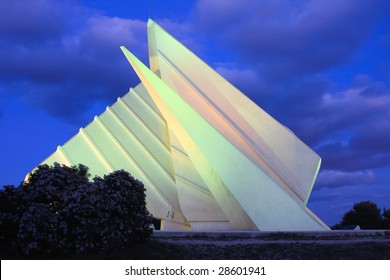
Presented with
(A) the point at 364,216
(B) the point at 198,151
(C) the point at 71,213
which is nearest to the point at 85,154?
(B) the point at 198,151

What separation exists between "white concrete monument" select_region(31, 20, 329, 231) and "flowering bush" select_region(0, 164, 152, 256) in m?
5.24

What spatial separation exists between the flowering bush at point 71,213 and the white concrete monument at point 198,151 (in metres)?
5.24

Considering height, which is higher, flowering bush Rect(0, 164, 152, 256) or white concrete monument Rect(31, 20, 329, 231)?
white concrete monument Rect(31, 20, 329, 231)

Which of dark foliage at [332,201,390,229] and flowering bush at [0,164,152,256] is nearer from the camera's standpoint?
flowering bush at [0,164,152,256]

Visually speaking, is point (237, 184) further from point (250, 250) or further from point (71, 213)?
point (71, 213)

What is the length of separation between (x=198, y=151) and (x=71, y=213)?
767cm

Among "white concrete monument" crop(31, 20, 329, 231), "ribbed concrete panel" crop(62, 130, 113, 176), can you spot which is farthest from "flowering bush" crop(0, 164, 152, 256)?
"ribbed concrete panel" crop(62, 130, 113, 176)

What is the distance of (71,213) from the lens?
1344 centimetres

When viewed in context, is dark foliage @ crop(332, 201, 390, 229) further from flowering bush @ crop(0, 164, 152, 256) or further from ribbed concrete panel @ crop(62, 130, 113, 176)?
flowering bush @ crop(0, 164, 152, 256)

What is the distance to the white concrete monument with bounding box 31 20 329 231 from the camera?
18859 mm

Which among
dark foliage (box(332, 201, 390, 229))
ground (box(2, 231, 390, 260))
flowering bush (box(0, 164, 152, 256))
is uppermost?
dark foliage (box(332, 201, 390, 229))

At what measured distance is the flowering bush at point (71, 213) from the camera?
1316cm

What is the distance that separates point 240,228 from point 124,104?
11288mm

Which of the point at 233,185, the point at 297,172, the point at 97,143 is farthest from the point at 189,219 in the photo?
the point at 97,143
